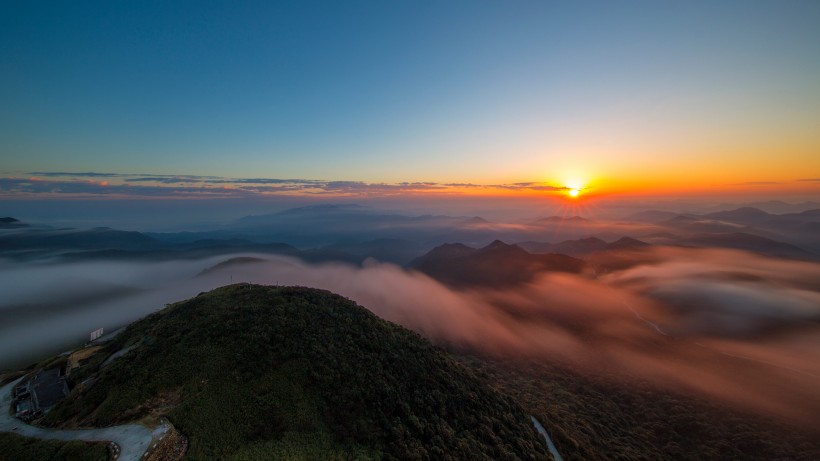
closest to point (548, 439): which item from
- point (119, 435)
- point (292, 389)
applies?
point (292, 389)

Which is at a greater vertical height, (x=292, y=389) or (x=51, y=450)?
(x=51, y=450)

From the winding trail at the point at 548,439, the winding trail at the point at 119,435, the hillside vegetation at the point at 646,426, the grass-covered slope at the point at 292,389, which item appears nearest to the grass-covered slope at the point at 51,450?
the winding trail at the point at 119,435

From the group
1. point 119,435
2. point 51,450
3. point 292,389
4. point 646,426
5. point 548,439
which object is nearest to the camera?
point 51,450

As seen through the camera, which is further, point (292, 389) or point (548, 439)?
point (548, 439)

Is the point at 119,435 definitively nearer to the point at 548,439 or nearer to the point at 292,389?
the point at 292,389

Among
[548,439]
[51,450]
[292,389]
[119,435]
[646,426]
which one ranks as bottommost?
[646,426]

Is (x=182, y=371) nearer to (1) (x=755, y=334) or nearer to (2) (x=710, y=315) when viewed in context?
(1) (x=755, y=334)

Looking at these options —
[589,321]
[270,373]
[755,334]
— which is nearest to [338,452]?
[270,373]

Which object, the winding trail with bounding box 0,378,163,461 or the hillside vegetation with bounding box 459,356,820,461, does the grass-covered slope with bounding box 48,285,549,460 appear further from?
the hillside vegetation with bounding box 459,356,820,461
